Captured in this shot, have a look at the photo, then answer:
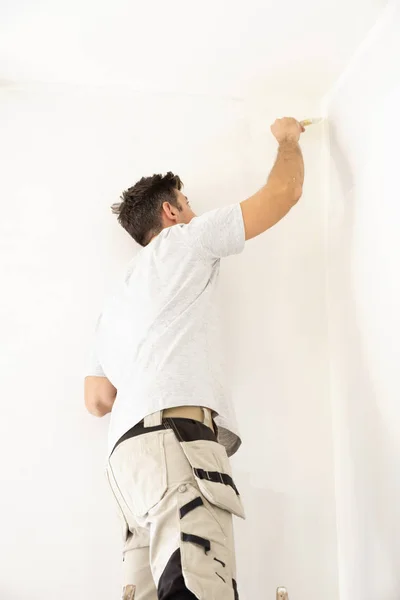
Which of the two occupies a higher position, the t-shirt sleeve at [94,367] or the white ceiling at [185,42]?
the white ceiling at [185,42]

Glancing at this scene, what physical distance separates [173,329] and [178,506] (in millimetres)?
454

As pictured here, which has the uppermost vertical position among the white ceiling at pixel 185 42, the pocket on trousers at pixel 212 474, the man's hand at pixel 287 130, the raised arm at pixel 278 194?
the white ceiling at pixel 185 42

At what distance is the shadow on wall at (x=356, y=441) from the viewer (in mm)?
1667

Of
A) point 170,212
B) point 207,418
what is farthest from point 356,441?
point 170,212

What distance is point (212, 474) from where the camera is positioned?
1364 mm

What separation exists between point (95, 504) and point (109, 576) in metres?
0.22

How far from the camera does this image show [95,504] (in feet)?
6.20

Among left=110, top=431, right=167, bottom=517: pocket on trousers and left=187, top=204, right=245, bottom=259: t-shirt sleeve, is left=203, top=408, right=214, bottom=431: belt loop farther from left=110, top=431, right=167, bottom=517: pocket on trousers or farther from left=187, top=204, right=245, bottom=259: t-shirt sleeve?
left=187, top=204, right=245, bottom=259: t-shirt sleeve

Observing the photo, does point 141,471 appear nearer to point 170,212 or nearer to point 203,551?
point 203,551

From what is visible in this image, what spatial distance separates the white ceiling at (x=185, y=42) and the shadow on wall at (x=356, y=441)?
0.31 meters

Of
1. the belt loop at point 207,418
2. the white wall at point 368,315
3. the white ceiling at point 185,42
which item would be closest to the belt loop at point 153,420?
the belt loop at point 207,418

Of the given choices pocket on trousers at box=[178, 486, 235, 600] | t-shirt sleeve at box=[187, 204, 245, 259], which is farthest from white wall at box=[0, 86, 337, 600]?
pocket on trousers at box=[178, 486, 235, 600]

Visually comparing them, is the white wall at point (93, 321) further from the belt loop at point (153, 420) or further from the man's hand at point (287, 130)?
the belt loop at point (153, 420)

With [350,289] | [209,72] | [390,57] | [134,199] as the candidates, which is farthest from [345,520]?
[209,72]
